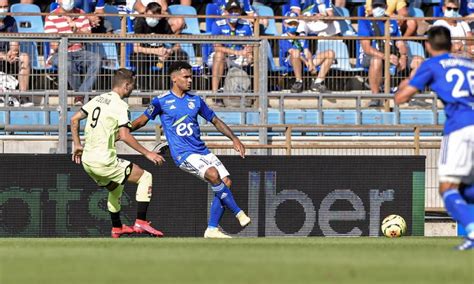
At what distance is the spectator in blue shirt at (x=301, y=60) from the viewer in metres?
20.5

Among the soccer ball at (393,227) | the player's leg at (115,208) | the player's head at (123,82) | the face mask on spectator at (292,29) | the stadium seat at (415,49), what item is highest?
the face mask on spectator at (292,29)

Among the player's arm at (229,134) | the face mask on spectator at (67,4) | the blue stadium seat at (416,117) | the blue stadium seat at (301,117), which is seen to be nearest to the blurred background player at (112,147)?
the player's arm at (229,134)

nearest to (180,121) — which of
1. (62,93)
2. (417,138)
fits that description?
(62,93)

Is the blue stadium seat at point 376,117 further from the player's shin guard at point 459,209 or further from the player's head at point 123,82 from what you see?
the player's shin guard at point 459,209

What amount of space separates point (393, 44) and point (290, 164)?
3779mm

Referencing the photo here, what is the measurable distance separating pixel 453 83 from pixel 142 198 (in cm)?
570

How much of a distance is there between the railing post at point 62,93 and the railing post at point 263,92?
9.54 feet

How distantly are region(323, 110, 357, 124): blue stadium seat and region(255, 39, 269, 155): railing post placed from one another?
1.47m

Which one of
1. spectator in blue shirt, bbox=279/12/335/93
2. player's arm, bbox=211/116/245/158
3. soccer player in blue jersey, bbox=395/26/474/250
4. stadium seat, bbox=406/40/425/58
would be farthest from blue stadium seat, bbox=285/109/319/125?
soccer player in blue jersey, bbox=395/26/474/250

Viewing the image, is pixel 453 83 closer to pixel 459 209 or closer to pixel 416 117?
pixel 459 209

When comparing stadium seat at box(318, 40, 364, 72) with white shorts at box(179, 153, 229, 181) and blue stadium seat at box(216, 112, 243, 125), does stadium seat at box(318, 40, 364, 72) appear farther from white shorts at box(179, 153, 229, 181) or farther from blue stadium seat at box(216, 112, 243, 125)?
white shorts at box(179, 153, 229, 181)

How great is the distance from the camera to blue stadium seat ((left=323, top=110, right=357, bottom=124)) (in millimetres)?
20672

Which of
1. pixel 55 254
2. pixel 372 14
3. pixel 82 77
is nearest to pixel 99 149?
pixel 82 77

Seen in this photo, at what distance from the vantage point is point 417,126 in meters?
19.7
